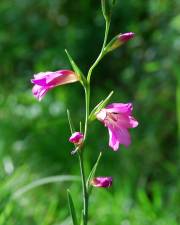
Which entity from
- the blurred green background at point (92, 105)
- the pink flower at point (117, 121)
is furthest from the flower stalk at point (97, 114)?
the blurred green background at point (92, 105)

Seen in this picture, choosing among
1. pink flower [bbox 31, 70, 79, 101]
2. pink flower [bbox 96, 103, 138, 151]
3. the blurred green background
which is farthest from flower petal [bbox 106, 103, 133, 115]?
the blurred green background

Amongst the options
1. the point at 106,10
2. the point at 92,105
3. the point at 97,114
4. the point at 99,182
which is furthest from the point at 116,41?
the point at 92,105

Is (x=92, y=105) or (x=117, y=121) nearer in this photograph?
(x=117, y=121)

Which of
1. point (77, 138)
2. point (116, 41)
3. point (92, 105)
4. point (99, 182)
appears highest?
point (116, 41)

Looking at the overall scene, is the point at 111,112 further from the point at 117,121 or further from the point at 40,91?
the point at 40,91

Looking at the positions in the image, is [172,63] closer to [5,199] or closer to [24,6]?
[24,6]

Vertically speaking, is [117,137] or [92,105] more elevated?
[117,137]

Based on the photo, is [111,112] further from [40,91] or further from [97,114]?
[40,91]
